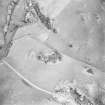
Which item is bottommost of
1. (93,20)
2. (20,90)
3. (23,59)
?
(20,90)

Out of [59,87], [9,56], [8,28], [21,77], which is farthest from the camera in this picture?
[8,28]

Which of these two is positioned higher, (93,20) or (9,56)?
(93,20)

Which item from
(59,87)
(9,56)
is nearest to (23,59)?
(9,56)

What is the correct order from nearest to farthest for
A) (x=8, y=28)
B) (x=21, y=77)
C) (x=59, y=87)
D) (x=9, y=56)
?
(x=59, y=87) < (x=21, y=77) < (x=9, y=56) < (x=8, y=28)

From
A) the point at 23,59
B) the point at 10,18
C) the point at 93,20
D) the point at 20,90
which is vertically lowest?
the point at 20,90

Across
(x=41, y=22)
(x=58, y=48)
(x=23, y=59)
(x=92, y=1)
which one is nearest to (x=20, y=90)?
(x=23, y=59)

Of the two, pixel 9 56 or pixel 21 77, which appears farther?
pixel 9 56

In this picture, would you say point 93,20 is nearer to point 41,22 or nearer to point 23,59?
point 41,22

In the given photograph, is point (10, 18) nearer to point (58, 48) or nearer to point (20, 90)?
point (58, 48)

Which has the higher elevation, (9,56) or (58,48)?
(58,48)
